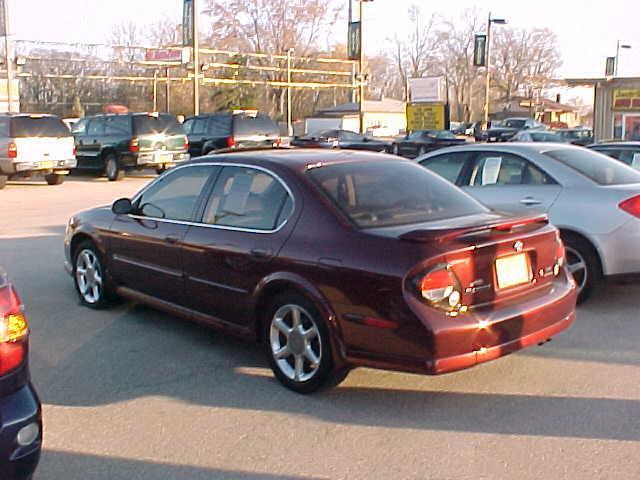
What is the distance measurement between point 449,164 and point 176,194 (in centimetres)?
317

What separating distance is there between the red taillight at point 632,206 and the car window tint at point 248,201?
10.5ft

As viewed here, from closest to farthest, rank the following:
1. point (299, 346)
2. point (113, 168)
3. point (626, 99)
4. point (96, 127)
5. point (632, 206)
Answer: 1. point (299, 346)
2. point (632, 206)
3. point (113, 168)
4. point (96, 127)
5. point (626, 99)

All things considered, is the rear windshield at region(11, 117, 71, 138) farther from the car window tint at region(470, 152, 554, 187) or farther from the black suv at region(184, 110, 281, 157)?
the car window tint at region(470, 152, 554, 187)

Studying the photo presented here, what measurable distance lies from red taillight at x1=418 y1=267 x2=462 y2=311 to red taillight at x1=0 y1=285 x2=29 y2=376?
80.7 inches

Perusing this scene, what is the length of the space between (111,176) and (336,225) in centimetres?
1862

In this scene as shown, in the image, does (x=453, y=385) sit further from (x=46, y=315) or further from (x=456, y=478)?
(x=46, y=315)

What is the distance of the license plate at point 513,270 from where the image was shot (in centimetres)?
466

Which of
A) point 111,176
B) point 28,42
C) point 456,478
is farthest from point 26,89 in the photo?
point 456,478

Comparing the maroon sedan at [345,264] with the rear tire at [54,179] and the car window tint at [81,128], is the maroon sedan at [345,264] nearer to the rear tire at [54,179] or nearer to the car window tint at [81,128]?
the rear tire at [54,179]

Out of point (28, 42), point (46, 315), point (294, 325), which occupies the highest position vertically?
point (28, 42)

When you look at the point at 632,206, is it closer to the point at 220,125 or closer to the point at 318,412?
the point at 318,412

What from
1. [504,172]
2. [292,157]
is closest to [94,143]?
[504,172]

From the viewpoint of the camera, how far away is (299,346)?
16.2 feet

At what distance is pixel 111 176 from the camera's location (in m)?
22.3
